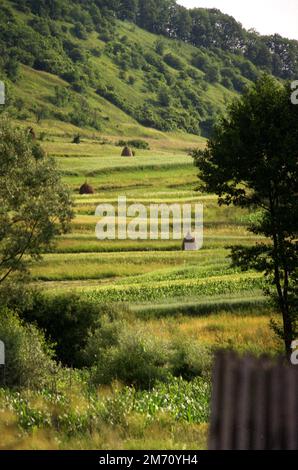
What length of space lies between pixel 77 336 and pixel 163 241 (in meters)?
37.0

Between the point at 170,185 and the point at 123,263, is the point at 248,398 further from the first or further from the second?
the point at 170,185

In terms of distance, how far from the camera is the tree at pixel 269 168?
27.2m

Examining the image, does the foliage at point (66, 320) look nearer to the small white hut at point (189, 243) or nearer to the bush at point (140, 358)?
the bush at point (140, 358)

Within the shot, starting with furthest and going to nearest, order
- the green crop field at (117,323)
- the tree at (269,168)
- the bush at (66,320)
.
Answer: the bush at (66,320) < the tree at (269,168) < the green crop field at (117,323)

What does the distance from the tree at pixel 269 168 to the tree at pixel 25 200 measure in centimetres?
699

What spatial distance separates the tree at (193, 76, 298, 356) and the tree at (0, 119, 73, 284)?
6.99 meters

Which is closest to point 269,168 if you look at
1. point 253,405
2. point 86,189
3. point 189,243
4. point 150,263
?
point 253,405

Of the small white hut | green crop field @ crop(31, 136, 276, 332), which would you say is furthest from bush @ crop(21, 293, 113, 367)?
the small white hut

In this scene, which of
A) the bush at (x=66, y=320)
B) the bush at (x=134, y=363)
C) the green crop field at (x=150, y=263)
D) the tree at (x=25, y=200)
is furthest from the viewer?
the green crop field at (x=150, y=263)

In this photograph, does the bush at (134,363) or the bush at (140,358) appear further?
the bush at (140,358)

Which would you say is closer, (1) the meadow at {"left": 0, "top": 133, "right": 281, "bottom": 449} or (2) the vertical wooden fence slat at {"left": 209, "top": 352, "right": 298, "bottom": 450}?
(2) the vertical wooden fence slat at {"left": 209, "top": 352, "right": 298, "bottom": 450}

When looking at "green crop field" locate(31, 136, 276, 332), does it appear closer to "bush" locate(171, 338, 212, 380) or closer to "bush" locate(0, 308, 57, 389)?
"bush" locate(171, 338, 212, 380)

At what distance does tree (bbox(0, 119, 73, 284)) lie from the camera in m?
31.2

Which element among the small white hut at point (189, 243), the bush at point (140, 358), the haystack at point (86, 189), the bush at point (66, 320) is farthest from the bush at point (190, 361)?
the haystack at point (86, 189)
